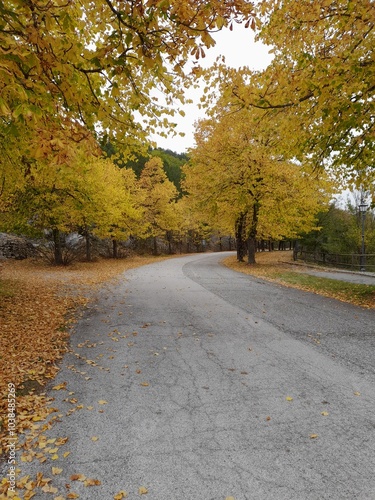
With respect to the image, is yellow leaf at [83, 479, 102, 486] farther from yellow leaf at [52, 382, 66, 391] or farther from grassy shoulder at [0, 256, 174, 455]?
yellow leaf at [52, 382, 66, 391]

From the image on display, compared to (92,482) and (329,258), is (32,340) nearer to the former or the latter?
(92,482)

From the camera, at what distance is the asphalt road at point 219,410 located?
241 centimetres

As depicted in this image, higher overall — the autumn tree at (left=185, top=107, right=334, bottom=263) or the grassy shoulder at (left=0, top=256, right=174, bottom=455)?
the autumn tree at (left=185, top=107, right=334, bottom=263)

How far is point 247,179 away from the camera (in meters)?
17.7

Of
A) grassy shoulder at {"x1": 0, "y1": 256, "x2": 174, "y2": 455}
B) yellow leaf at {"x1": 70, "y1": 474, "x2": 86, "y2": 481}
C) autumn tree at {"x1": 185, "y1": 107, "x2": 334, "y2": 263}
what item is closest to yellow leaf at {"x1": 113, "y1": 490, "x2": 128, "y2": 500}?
yellow leaf at {"x1": 70, "y1": 474, "x2": 86, "y2": 481}

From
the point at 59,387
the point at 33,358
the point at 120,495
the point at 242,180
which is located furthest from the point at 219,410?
the point at 242,180

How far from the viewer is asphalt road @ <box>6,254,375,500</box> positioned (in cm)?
241

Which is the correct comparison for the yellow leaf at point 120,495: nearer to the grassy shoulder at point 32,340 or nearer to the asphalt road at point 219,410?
the asphalt road at point 219,410

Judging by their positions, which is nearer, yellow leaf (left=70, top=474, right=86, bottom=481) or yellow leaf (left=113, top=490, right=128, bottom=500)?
yellow leaf (left=113, top=490, right=128, bottom=500)

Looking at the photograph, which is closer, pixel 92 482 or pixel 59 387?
pixel 92 482

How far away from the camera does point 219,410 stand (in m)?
3.38

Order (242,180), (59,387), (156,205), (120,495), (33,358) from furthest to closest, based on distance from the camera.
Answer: (156,205)
(242,180)
(33,358)
(59,387)
(120,495)

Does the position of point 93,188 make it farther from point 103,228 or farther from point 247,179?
Result: point 247,179

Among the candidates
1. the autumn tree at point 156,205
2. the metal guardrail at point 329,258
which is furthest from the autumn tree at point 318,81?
the autumn tree at point 156,205
